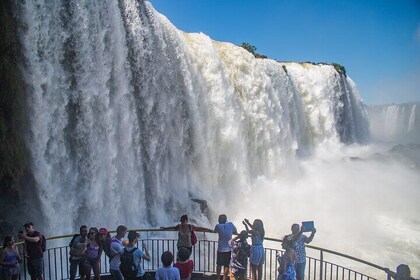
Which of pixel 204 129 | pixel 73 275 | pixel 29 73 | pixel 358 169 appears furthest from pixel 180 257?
pixel 358 169

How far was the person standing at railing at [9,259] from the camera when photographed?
6297 mm

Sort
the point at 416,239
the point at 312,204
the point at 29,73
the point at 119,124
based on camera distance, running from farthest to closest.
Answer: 1. the point at 312,204
2. the point at 416,239
3. the point at 119,124
4. the point at 29,73

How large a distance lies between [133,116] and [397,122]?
232ft

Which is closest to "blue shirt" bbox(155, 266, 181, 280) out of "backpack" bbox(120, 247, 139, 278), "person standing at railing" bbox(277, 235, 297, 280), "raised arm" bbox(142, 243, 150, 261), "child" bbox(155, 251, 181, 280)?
"child" bbox(155, 251, 181, 280)

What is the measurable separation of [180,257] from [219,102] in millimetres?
15236

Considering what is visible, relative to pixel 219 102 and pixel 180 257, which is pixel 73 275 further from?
pixel 219 102

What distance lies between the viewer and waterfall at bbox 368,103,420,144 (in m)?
67.2

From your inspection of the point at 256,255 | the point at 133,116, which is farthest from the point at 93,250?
the point at 133,116

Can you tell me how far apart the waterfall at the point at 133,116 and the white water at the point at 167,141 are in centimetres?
4

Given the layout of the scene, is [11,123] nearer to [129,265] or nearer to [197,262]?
[129,265]

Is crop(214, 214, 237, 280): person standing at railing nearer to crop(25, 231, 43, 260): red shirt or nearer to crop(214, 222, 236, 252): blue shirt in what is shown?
crop(214, 222, 236, 252): blue shirt

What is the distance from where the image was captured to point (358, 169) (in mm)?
29828

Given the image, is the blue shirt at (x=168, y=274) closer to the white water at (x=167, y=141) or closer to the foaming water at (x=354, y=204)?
the white water at (x=167, y=141)

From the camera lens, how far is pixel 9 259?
6.34 meters
